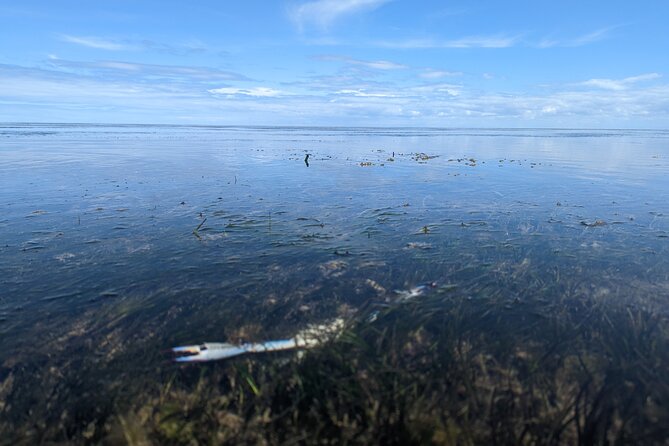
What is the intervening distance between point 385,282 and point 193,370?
390 cm

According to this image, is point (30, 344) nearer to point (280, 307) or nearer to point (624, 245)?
point (280, 307)

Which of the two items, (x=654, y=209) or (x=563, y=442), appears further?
(x=654, y=209)

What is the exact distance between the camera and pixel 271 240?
9516 millimetres

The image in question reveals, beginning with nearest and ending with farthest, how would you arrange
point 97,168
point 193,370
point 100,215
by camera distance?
point 193,370 → point 100,215 → point 97,168

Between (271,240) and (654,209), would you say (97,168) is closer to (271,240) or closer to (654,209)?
(271,240)

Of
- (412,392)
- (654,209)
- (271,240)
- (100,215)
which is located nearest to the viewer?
(412,392)

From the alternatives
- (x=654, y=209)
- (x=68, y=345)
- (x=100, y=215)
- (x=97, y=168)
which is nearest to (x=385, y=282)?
(x=68, y=345)

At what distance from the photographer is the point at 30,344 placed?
16.1 feet

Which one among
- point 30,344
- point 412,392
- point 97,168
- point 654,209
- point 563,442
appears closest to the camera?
point 563,442

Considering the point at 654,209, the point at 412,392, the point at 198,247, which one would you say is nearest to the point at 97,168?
the point at 198,247

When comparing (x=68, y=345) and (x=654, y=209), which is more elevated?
(x=654, y=209)

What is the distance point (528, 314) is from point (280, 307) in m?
4.20

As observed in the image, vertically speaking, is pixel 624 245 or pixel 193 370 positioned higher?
pixel 624 245

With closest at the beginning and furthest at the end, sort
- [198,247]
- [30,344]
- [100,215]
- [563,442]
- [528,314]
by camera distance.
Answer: [563,442] → [30,344] → [528,314] → [198,247] → [100,215]
